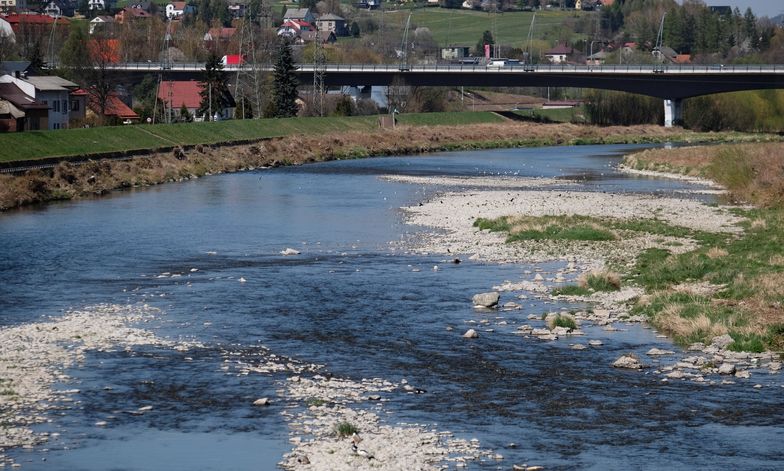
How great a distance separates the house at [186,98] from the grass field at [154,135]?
13277 mm

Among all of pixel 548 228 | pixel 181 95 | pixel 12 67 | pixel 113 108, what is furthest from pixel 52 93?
pixel 548 228

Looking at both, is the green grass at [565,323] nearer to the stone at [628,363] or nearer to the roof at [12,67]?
the stone at [628,363]

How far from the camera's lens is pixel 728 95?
165875mm

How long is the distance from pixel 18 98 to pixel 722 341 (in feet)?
263

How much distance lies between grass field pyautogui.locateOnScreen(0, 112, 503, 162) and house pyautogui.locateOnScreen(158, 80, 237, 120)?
13.3 meters

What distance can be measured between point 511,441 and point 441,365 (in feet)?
19.5

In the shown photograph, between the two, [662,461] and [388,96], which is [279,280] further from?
[388,96]

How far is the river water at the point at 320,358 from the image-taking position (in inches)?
906

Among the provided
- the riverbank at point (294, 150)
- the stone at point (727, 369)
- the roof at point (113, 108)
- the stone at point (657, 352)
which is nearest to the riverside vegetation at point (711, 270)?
the stone at point (657, 352)

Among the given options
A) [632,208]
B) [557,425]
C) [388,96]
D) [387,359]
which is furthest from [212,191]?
[388,96]

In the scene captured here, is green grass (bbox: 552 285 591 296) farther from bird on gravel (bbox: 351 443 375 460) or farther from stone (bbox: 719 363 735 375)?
bird on gravel (bbox: 351 443 375 460)

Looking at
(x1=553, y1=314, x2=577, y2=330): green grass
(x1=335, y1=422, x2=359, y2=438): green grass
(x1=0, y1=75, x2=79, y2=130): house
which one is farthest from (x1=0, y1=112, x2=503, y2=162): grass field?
(x1=335, y1=422, x2=359, y2=438): green grass

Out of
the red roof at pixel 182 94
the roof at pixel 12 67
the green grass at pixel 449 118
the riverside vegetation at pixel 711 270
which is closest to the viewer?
the riverside vegetation at pixel 711 270

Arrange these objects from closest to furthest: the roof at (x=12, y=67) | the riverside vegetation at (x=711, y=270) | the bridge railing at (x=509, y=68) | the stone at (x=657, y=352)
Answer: the stone at (x=657, y=352) → the riverside vegetation at (x=711, y=270) → the roof at (x=12, y=67) → the bridge railing at (x=509, y=68)
